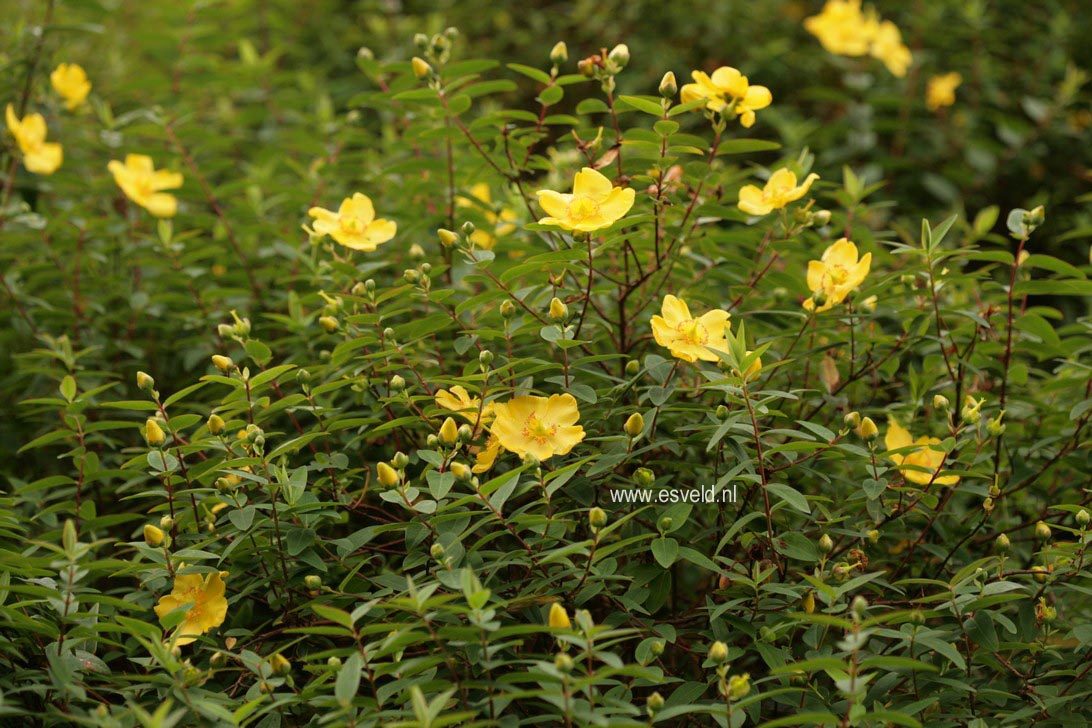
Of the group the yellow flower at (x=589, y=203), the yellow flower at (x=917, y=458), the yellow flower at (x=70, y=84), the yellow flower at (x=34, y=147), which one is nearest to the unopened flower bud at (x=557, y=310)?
the yellow flower at (x=589, y=203)

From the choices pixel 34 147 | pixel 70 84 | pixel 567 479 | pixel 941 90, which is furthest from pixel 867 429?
pixel 941 90

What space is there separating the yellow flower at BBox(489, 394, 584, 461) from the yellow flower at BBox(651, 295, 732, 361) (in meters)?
0.18

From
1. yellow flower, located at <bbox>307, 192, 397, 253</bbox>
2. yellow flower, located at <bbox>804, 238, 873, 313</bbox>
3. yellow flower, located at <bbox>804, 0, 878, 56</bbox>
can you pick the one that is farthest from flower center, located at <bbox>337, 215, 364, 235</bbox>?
yellow flower, located at <bbox>804, 0, 878, 56</bbox>

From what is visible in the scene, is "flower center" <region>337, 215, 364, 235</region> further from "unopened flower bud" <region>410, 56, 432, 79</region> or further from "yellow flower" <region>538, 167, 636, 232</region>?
"yellow flower" <region>538, 167, 636, 232</region>

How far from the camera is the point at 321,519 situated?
1.66 metres

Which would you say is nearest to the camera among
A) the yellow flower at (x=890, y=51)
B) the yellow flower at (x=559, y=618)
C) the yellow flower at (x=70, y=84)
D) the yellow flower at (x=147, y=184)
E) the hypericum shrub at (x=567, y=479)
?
the yellow flower at (x=559, y=618)

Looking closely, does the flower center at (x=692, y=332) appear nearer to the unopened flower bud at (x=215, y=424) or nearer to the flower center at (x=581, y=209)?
the flower center at (x=581, y=209)

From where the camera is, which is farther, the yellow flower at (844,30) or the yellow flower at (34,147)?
the yellow flower at (844,30)

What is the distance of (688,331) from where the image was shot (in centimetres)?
165

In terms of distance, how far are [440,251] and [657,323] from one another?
2.80 feet

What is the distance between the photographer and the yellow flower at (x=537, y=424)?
1593 millimetres

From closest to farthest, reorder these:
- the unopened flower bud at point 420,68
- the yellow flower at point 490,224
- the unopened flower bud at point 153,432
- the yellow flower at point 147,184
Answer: the unopened flower bud at point 153,432 → the unopened flower bud at point 420,68 → the yellow flower at point 490,224 → the yellow flower at point 147,184

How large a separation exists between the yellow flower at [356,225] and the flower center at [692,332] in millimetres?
635

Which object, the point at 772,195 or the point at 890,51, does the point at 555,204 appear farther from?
the point at 890,51
